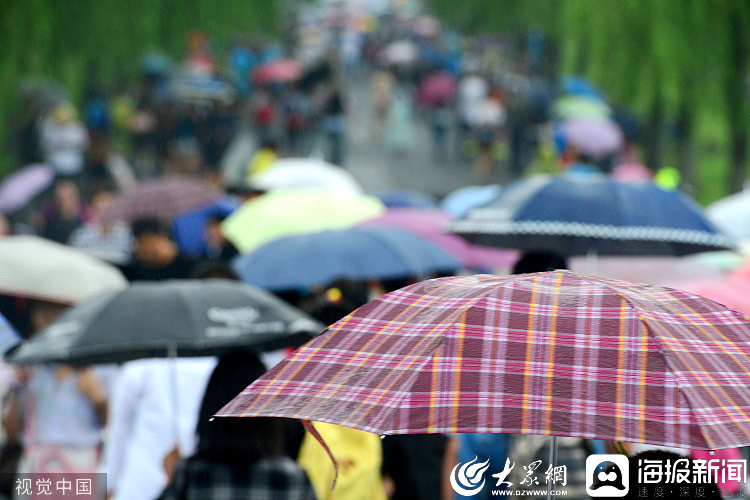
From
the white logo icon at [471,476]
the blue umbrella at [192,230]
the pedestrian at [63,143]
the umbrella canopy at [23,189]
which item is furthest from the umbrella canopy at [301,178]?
the white logo icon at [471,476]

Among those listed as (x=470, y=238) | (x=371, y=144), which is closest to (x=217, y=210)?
(x=470, y=238)

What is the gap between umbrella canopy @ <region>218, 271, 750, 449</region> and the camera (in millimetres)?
2992

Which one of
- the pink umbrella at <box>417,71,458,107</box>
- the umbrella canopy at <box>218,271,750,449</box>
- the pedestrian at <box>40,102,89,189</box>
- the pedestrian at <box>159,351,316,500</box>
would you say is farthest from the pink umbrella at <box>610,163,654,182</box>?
the umbrella canopy at <box>218,271,750,449</box>

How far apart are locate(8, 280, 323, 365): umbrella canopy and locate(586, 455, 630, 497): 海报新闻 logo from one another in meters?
1.44

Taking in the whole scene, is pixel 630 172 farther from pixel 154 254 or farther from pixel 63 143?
pixel 154 254

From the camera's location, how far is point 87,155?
16266 millimetres

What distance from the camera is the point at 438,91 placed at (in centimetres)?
2533

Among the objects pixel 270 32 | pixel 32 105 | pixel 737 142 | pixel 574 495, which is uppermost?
pixel 270 32

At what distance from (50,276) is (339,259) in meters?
1.81

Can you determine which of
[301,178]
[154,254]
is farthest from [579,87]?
[154,254]

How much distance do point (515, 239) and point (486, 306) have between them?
3.84m

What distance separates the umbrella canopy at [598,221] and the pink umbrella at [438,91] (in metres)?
18.4

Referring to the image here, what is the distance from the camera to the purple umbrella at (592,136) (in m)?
17.5

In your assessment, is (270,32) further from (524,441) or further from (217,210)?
(524,441)
